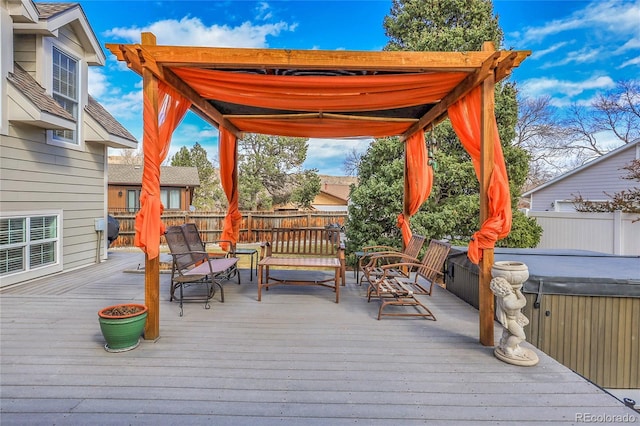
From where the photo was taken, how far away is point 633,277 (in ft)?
10.7

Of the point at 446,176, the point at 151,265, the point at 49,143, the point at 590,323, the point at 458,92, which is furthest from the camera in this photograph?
the point at 446,176

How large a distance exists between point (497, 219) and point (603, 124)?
60.4 feet

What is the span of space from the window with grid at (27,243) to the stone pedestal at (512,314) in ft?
20.5

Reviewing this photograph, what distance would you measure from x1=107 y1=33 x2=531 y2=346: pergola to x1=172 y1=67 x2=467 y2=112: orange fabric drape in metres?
0.01

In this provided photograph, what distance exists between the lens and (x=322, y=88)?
3373 mm

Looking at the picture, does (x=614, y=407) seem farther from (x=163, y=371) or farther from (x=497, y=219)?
(x=163, y=371)

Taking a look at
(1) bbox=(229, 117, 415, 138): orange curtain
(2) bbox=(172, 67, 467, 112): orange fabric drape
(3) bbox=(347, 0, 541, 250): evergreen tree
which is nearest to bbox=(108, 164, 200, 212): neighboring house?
(3) bbox=(347, 0, 541, 250): evergreen tree

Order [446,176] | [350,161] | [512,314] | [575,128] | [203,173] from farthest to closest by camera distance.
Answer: [350,161] < [203,173] < [575,128] < [446,176] < [512,314]

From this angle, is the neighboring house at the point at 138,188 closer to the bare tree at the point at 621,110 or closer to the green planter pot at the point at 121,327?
the green planter pot at the point at 121,327

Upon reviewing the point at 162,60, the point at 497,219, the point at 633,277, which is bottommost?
the point at 633,277

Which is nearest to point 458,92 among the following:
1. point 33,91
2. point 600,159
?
point 33,91

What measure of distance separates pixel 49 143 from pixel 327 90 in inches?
194

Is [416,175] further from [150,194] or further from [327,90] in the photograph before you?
→ [150,194]

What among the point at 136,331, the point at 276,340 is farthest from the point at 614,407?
the point at 136,331
